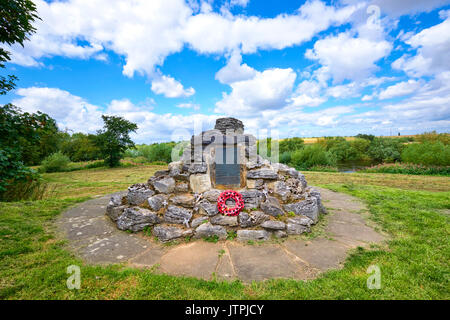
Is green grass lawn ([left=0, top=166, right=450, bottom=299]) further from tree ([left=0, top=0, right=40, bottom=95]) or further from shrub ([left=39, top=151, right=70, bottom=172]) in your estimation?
shrub ([left=39, top=151, right=70, bottom=172])

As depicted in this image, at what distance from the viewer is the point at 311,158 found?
62.6ft

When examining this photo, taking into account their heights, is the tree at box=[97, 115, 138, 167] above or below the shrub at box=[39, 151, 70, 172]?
above

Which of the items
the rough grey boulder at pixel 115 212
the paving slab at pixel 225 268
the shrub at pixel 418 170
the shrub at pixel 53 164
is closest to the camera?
the paving slab at pixel 225 268

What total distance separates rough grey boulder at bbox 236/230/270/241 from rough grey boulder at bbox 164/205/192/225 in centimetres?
115

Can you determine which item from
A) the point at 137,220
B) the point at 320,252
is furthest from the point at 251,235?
the point at 137,220

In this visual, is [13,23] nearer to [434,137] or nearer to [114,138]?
[114,138]

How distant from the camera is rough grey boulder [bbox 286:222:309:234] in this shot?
11.9ft

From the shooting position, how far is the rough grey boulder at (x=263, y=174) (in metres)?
4.54

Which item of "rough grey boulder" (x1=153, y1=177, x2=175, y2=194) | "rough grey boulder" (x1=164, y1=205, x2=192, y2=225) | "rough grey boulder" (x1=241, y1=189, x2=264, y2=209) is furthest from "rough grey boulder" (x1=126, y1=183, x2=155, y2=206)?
"rough grey boulder" (x1=241, y1=189, x2=264, y2=209)

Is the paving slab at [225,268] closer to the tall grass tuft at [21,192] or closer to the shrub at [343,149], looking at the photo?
the tall grass tuft at [21,192]

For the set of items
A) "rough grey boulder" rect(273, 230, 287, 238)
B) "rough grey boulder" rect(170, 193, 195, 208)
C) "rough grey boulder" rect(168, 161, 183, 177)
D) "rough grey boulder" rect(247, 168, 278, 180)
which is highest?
"rough grey boulder" rect(168, 161, 183, 177)

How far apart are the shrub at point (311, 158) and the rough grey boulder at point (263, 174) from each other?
52.2 ft

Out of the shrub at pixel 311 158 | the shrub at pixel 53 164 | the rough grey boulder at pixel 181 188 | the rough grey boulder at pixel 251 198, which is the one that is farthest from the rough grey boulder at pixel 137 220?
the shrub at pixel 311 158
